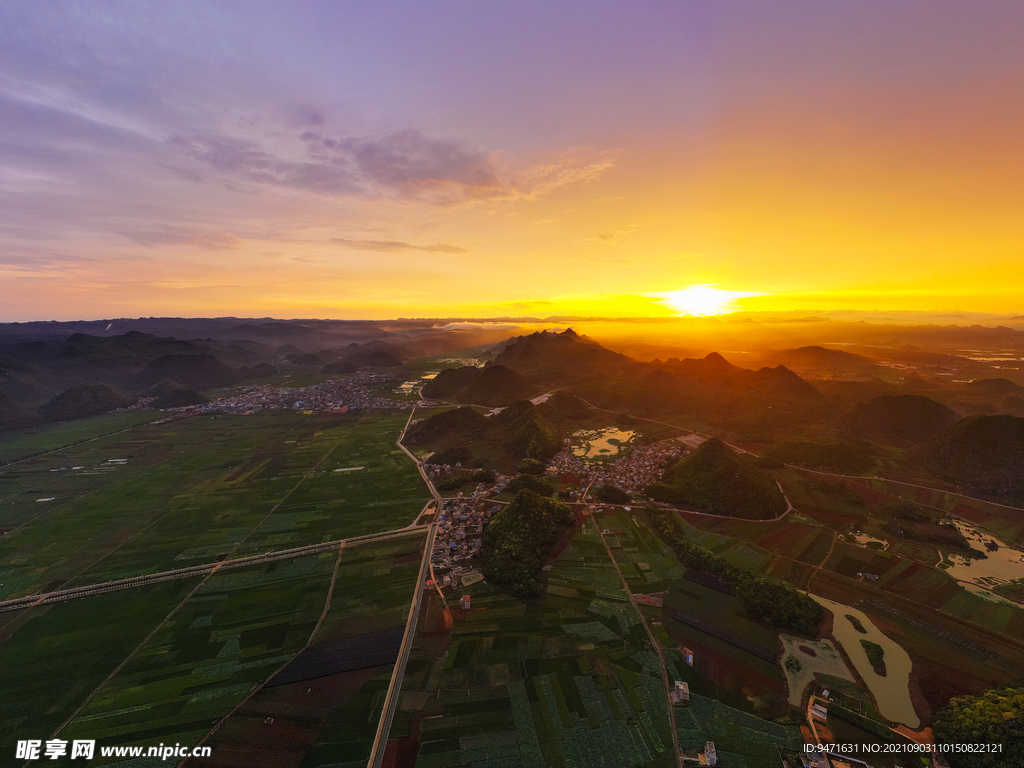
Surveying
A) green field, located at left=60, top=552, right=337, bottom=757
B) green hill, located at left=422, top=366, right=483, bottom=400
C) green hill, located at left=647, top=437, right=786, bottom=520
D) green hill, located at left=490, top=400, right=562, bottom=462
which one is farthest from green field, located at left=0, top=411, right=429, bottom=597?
green hill, located at left=647, top=437, right=786, bottom=520

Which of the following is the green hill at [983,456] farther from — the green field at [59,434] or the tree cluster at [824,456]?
the green field at [59,434]

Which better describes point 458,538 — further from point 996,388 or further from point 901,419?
point 996,388

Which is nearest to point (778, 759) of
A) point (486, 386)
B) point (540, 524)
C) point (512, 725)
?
point (512, 725)

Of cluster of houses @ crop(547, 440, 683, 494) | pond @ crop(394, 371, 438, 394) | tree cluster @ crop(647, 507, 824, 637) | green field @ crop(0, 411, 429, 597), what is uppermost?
pond @ crop(394, 371, 438, 394)

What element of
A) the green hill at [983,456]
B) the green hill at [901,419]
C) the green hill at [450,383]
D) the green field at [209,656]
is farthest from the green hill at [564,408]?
the green hill at [983,456]

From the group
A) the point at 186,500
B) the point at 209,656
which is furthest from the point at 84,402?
the point at 209,656

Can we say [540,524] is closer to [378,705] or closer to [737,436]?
[378,705]

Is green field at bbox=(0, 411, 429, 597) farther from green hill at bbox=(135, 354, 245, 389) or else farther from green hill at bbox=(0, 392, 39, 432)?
green hill at bbox=(135, 354, 245, 389)
